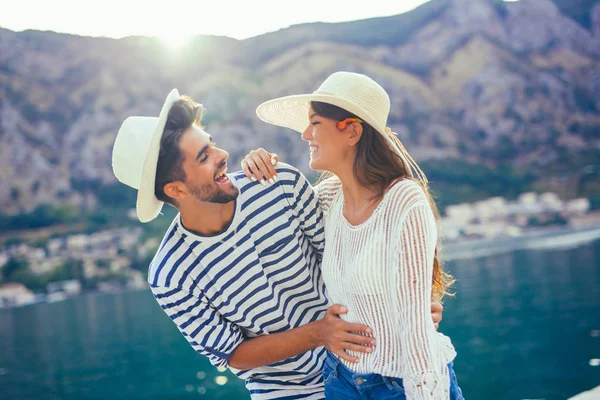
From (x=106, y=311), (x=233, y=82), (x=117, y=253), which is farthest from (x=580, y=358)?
(x=233, y=82)

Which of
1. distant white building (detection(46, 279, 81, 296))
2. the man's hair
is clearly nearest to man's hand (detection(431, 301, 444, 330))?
the man's hair

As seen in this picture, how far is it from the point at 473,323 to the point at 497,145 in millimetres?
73002

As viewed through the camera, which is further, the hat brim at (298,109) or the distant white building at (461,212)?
the distant white building at (461,212)

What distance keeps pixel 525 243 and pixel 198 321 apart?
86.5 m

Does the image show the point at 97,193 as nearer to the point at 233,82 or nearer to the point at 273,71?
the point at 233,82

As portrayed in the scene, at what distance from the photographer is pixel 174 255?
238 cm

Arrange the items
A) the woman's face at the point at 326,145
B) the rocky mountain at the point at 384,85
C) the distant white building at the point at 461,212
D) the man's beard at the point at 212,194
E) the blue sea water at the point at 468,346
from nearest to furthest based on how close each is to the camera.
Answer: the woman's face at the point at 326,145 → the man's beard at the point at 212,194 → the blue sea water at the point at 468,346 → the distant white building at the point at 461,212 → the rocky mountain at the point at 384,85

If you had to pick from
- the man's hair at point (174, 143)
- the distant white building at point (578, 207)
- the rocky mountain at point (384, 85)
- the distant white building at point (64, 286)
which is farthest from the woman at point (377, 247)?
the distant white building at point (578, 207)

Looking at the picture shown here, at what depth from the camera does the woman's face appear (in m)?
2.27

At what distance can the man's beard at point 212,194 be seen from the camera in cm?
237

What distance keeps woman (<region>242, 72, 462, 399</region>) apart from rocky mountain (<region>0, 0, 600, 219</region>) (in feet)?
282

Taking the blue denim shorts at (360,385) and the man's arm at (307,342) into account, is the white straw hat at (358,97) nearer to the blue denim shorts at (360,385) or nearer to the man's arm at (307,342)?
the man's arm at (307,342)

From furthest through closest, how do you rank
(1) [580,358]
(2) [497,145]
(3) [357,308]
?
(2) [497,145]
(1) [580,358]
(3) [357,308]

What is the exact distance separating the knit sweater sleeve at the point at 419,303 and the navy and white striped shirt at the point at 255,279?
0.69 metres
